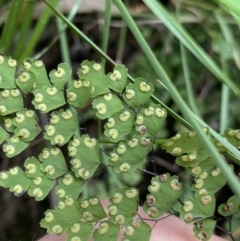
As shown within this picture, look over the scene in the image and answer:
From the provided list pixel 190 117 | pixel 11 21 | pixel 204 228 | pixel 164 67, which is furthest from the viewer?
pixel 164 67

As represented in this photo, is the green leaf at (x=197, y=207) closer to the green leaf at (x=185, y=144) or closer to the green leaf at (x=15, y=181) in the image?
the green leaf at (x=185, y=144)

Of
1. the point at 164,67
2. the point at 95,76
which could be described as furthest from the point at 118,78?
the point at 164,67

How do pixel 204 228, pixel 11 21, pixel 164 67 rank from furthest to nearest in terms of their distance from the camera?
pixel 164 67
pixel 11 21
pixel 204 228

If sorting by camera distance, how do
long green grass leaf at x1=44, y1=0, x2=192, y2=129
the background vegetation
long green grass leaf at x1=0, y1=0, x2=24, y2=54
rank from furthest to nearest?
the background vegetation → long green grass leaf at x1=0, y1=0, x2=24, y2=54 → long green grass leaf at x1=44, y1=0, x2=192, y2=129

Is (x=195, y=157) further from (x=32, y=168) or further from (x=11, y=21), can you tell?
(x=11, y=21)

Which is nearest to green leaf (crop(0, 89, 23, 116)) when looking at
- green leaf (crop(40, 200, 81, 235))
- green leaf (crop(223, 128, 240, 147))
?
green leaf (crop(40, 200, 81, 235))

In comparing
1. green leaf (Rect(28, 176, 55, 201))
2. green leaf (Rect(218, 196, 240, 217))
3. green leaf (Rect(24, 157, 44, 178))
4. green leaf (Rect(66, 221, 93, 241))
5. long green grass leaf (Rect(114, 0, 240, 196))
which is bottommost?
green leaf (Rect(66, 221, 93, 241))

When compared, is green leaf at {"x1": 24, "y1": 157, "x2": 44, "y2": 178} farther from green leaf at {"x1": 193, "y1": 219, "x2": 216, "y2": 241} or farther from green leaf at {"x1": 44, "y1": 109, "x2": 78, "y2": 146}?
green leaf at {"x1": 193, "y1": 219, "x2": 216, "y2": 241}
